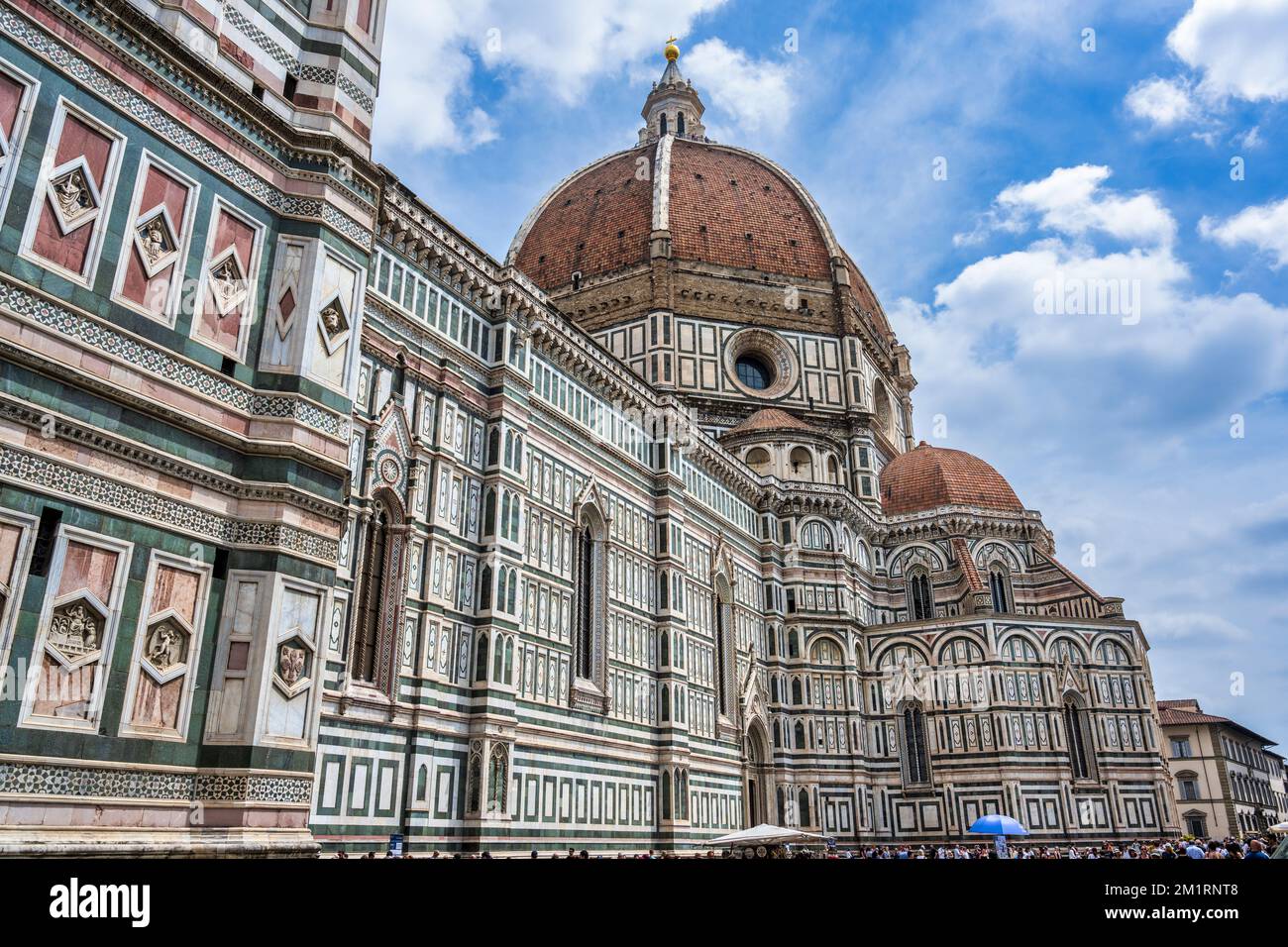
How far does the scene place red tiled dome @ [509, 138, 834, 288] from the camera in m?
52.5

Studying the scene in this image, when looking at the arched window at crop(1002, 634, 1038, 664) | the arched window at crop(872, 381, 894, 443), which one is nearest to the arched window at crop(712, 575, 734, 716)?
the arched window at crop(1002, 634, 1038, 664)

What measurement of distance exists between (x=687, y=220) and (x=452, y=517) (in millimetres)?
34237

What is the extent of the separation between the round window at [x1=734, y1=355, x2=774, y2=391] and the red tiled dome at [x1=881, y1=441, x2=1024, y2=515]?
8131mm

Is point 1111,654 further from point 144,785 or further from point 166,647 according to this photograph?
point 144,785

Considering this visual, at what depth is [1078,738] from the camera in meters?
40.5

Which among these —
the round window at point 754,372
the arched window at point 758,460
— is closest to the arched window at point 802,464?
the arched window at point 758,460

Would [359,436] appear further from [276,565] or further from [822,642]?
[822,642]

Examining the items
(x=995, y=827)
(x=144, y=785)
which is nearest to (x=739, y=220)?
(x=995, y=827)

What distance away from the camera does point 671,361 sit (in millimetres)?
47344

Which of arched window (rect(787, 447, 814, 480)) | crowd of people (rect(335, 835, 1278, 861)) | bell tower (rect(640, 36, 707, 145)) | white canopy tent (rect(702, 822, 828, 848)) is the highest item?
bell tower (rect(640, 36, 707, 145))

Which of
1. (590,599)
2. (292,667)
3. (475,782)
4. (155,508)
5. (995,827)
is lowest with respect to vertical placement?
(995,827)

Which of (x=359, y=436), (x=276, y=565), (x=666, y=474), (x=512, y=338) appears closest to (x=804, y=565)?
(x=666, y=474)

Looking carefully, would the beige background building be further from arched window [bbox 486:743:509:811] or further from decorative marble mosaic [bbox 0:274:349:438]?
decorative marble mosaic [bbox 0:274:349:438]
